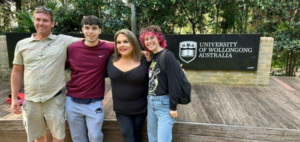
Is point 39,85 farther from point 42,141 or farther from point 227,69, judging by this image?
point 227,69

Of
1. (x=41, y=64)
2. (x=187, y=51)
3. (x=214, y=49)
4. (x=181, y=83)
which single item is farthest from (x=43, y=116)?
(x=214, y=49)

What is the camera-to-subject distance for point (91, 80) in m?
2.15

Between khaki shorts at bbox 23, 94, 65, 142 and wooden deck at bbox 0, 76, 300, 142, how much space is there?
0.71 metres

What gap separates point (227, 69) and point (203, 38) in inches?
36.3

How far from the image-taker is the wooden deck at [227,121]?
262 cm

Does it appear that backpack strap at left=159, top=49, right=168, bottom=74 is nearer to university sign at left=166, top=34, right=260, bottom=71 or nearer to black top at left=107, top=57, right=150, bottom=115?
black top at left=107, top=57, right=150, bottom=115

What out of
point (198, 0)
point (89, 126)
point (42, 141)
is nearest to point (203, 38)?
point (198, 0)

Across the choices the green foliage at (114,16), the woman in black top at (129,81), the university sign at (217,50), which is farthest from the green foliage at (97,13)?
the woman in black top at (129,81)

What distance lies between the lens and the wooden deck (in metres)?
2.62

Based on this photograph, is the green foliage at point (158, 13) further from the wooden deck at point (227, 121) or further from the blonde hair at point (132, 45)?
the blonde hair at point (132, 45)

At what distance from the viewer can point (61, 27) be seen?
613 cm

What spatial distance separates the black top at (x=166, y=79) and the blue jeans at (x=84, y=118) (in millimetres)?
648

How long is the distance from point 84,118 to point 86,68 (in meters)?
0.58

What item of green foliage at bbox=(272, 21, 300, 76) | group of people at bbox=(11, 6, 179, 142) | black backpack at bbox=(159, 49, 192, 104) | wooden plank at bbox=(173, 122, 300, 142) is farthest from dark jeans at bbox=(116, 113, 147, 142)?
green foliage at bbox=(272, 21, 300, 76)
